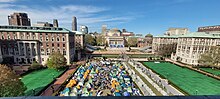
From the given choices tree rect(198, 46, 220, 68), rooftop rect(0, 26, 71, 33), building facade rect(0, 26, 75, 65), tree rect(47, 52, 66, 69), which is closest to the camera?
tree rect(47, 52, 66, 69)

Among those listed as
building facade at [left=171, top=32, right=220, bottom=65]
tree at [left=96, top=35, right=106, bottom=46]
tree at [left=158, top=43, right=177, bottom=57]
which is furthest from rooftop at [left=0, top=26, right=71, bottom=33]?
tree at [left=96, top=35, right=106, bottom=46]

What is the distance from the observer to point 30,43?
32562mm

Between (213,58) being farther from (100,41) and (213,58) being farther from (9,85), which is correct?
(100,41)

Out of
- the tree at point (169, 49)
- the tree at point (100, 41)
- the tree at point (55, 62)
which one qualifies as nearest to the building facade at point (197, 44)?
the tree at point (169, 49)

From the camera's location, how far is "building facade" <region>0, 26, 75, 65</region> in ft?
107

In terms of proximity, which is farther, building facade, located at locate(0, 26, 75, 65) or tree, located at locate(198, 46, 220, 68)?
tree, located at locate(198, 46, 220, 68)

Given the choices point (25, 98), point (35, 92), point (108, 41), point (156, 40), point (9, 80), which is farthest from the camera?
point (108, 41)

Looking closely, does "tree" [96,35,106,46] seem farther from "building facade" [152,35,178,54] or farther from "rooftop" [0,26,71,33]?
"rooftop" [0,26,71,33]

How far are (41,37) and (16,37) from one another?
7098 millimetres

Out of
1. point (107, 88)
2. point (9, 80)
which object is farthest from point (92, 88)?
point (9, 80)

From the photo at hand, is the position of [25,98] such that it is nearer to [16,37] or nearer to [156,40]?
[16,37]

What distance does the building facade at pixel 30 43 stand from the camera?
3266cm

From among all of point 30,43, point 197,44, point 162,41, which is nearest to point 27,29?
point 30,43

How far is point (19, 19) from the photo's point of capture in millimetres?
41031
